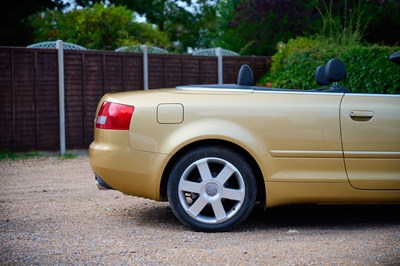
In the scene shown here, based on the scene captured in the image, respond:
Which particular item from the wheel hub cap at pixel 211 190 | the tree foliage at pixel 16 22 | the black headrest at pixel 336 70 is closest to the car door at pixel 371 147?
the black headrest at pixel 336 70

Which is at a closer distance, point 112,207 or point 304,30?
point 112,207

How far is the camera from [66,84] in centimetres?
1238

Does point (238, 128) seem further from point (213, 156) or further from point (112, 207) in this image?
point (112, 207)

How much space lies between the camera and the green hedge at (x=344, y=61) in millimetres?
11867

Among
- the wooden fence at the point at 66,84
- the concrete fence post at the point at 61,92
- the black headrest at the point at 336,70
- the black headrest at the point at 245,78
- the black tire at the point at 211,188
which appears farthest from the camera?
the concrete fence post at the point at 61,92

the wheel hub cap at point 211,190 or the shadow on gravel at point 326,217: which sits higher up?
the wheel hub cap at point 211,190

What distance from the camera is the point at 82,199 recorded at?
702cm

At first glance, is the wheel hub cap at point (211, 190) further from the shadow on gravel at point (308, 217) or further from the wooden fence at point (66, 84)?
the wooden fence at point (66, 84)

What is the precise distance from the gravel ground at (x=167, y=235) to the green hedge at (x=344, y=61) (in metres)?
5.77

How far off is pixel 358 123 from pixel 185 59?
355 inches

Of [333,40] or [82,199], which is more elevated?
[333,40]

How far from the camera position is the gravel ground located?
430 cm

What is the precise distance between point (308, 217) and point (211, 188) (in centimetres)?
132

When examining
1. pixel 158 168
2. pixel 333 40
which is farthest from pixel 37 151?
pixel 158 168
